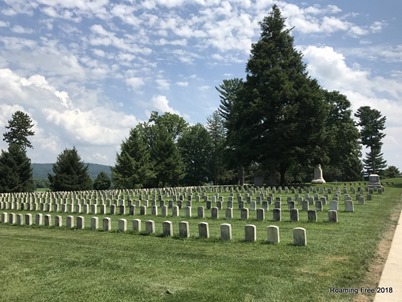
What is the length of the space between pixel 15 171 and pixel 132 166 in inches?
496

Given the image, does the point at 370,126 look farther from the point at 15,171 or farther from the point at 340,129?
the point at 15,171

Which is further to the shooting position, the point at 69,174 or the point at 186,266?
the point at 69,174

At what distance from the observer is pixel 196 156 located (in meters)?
66.6

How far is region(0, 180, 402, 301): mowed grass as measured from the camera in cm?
627

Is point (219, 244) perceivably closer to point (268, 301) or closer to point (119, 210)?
point (268, 301)

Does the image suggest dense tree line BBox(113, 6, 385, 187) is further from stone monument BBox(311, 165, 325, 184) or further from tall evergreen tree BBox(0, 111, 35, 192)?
tall evergreen tree BBox(0, 111, 35, 192)

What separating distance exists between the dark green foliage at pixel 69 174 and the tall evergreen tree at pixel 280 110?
1852cm

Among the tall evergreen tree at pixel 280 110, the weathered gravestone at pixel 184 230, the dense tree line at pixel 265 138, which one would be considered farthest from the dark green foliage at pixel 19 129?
the weathered gravestone at pixel 184 230

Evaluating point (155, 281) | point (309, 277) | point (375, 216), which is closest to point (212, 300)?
point (155, 281)

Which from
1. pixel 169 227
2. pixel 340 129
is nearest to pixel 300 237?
pixel 169 227

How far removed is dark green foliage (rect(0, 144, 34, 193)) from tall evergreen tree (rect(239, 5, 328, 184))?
2416cm

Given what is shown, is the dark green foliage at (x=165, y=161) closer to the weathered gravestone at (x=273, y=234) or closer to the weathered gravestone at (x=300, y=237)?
the weathered gravestone at (x=273, y=234)

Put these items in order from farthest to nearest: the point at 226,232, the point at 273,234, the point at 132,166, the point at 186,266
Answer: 1. the point at 132,166
2. the point at 226,232
3. the point at 273,234
4. the point at 186,266

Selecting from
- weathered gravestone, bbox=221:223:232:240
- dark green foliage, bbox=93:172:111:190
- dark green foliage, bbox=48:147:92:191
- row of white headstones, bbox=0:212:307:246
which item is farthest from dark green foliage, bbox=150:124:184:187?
weathered gravestone, bbox=221:223:232:240
